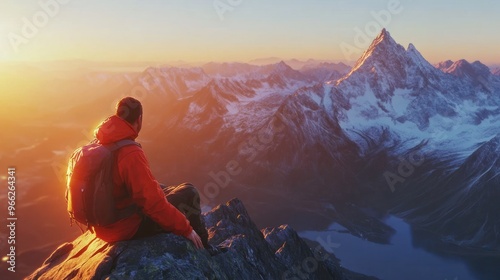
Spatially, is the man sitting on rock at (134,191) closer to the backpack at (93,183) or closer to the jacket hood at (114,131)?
the jacket hood at (114,131)

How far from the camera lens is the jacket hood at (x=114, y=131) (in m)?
13.5

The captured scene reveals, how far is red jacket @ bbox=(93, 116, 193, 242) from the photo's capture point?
13.1 meters

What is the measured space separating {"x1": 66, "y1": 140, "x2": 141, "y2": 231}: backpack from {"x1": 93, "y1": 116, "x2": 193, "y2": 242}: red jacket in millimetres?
283

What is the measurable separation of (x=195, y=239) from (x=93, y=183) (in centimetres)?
451

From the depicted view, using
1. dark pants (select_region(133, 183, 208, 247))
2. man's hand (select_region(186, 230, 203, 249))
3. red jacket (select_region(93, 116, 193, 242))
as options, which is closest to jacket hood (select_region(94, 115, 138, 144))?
red jacket (select_region(93, 116, 193, 242))

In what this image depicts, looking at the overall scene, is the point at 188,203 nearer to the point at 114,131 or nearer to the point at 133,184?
the point at 133,184

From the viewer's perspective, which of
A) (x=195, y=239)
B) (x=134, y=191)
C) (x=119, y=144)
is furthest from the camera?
(x=195, y=239)

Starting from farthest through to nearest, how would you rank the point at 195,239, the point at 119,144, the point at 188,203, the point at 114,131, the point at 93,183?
the point at 188,203 < the point at 195,239 < the point at 114,131 < the point at 119,144 < the point at 93,183

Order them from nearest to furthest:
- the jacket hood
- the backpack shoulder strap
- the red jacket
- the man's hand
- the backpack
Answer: the backpack
the red jacket
the backpack shoulder strap
the jacket hood
the man's hand

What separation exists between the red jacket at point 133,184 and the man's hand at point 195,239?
104cm

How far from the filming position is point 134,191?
1323cm

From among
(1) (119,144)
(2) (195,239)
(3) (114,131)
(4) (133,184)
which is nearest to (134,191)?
(4) (133,184)

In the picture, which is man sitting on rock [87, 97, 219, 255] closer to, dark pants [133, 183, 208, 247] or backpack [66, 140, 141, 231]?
backpack [66, 140, 141, 231]

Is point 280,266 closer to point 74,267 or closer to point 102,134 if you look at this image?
point 74,267
